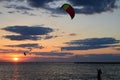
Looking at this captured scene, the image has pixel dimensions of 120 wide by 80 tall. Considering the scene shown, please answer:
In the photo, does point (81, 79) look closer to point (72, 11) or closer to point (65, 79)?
point (65, 79)

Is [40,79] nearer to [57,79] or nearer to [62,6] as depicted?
[57,79]

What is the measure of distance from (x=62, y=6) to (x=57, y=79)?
207ft

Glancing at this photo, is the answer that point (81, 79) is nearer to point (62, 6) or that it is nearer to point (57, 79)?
point (57, 79)

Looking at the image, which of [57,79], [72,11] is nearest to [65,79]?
[57,79]

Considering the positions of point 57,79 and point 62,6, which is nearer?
point 62,6

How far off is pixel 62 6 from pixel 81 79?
2451 inches

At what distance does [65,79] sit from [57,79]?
250 centimetres

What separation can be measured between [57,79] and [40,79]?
199 inches

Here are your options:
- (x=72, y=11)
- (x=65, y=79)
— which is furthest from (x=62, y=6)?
(x=65, y=79)

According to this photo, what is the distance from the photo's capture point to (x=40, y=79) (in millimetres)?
91938

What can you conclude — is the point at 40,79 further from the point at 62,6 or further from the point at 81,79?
the point at 62,6

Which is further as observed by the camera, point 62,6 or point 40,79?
point 40,79

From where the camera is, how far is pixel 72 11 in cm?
3042

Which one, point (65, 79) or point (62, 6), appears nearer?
point (62, 6)
